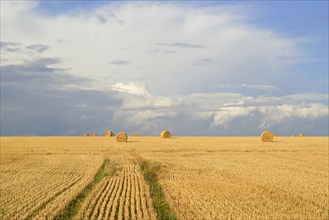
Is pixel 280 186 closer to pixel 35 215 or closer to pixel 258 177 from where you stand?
pixel 258 177

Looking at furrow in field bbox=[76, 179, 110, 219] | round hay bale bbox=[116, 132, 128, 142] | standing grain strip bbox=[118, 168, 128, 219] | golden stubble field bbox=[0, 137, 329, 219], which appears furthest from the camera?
round hay bale bbox=[116, 132, 128, 142]

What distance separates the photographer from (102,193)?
16.8 m

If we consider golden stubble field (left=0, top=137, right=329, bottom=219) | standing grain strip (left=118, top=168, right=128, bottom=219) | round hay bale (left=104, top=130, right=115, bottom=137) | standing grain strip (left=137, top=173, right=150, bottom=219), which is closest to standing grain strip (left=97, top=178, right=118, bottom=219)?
golden stubble field (left=0, top=137, right=329, bottom=219)

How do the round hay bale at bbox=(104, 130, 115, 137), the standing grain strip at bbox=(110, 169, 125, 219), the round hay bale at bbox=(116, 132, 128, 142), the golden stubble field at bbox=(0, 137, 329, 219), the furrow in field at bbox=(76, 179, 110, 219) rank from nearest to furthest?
the standing grain strip at bbox=(110, 169, 125, 219), the furrow in field at bbox=(76, 179, 110, 219), the golden stubble field at bbox=(0, 137, 329, 219), the round hay bale at bbox=(116, 132, 128, 142), the round hay bale at bbox=(104, 130, 115, 137)

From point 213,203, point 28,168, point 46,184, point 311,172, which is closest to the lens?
point 213,203

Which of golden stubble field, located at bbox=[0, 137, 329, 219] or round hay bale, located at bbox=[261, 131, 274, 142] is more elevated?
round hay bale, located at bbox=[261, 131, 274, 142]

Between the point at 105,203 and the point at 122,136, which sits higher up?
the point at 122,136

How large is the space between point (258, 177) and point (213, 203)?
24.4 feet

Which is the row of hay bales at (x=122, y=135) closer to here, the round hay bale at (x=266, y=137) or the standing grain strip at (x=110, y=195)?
the round hay bale at (x=266, y=137)

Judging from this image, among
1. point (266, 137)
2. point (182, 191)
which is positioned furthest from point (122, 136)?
point (182, 191)

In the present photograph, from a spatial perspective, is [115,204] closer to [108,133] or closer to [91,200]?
[91,200]

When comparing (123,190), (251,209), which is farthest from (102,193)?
(251,209)

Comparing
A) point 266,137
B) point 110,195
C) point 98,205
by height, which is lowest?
point 98,205

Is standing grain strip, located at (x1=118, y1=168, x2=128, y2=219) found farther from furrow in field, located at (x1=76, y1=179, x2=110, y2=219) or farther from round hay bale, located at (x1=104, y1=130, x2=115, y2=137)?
round hay bale, located at (x1=104, y1=130, x2=115, y2=137)
